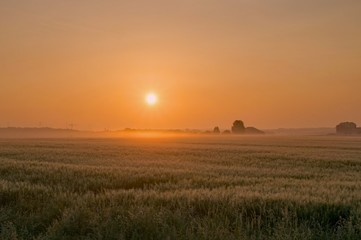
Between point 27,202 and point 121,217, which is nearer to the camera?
point 121,217

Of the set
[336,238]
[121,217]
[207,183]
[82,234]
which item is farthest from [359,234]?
[207,183]

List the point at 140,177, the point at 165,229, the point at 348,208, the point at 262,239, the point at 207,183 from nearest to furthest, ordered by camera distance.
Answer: the point at 262,239, the point at 165,229, the point at 348,208, the point at 207,183, the point at 140,177

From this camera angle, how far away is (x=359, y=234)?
7961 millimetres

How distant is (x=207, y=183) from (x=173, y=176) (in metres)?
2.22

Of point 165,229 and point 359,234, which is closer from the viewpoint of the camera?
point 359,234

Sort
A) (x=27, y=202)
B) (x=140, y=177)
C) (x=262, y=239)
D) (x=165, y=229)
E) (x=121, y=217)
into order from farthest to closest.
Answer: (x=140, y=177) → (x=27, y=202) → (x=121, y=217) → (x=165, y=229) → (x=262, y=239)

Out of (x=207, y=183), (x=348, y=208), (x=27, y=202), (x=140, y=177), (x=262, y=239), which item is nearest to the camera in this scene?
(x=262, y=239)

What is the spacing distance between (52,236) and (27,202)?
3386 mm

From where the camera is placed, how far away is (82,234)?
8.89 metres

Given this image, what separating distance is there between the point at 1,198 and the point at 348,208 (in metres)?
9.73

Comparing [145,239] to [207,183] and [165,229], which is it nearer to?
[165,229]

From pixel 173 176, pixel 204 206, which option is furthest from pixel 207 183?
pixel 204 206

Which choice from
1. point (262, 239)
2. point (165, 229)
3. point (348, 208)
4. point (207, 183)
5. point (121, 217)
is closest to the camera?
point (262, 239)

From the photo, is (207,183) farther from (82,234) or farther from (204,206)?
(82,234)
